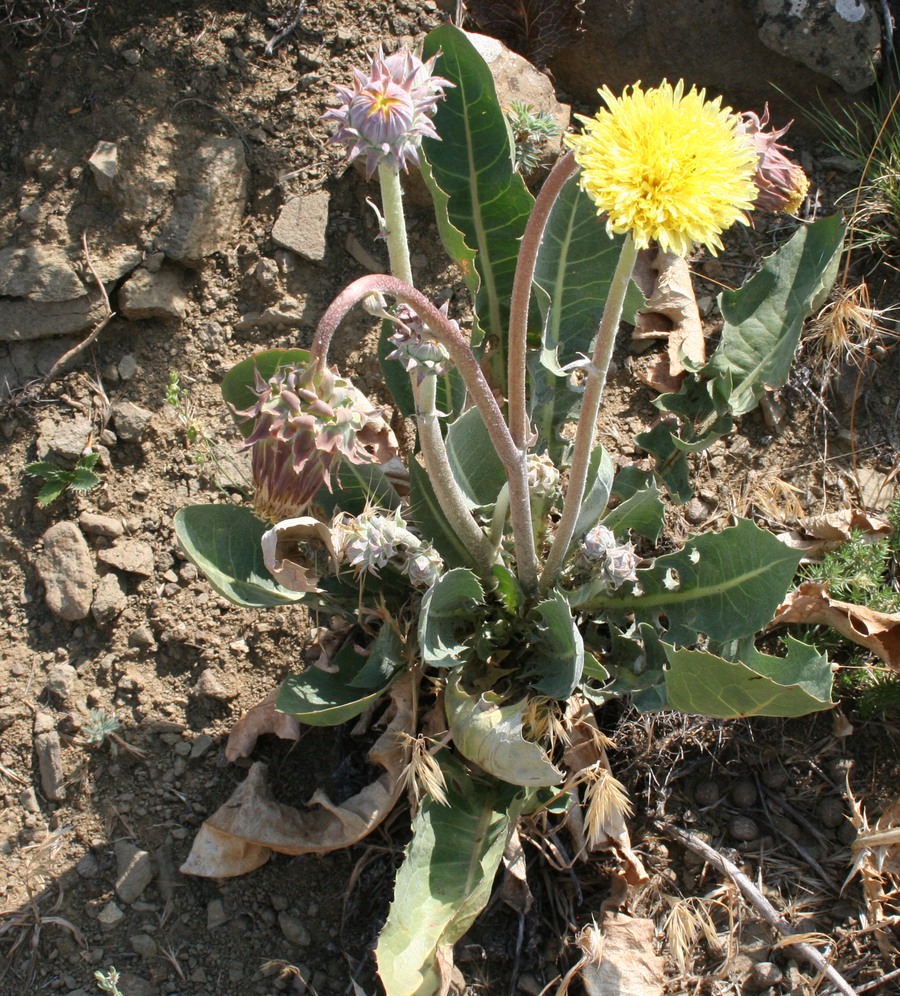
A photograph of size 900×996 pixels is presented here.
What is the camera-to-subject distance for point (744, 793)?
2789mm

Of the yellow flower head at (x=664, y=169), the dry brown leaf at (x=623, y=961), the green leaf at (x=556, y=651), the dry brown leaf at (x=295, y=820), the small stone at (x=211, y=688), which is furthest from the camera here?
the small stone at (x=211, y=688)

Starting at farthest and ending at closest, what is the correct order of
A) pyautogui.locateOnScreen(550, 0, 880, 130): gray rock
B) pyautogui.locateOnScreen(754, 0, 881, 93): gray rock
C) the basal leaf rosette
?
pyautogui.locateOnScreen(550, 0, 880, 130): gray rock, pyautogui.locateOnScreen(754, 0, 881, 93): gray rock, the basal leaf rosette

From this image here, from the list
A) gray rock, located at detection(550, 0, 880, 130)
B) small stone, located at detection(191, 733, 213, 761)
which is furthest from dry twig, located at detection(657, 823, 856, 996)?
gray rock, located at detection(550, 0, 880, 130)

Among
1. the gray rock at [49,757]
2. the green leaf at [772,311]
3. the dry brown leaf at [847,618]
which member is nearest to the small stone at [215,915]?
the gray rock at [49,757]

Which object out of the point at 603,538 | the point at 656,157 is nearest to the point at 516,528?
the point at 603,538

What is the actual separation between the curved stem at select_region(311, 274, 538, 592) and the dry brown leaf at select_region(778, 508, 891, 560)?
1.08m

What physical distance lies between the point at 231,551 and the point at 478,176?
49.2 inches

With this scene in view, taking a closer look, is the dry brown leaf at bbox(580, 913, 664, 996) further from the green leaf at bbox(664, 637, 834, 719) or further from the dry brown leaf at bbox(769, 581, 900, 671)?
the dry brown leaf at bbox(769, 581, 900, 671)

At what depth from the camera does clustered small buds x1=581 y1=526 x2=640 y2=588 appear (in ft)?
7.89

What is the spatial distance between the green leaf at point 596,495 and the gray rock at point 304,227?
136 cm

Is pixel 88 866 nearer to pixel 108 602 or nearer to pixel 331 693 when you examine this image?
pixel 108 602

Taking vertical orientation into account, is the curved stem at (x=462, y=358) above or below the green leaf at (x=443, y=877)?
above

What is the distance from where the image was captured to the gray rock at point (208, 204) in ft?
10.9

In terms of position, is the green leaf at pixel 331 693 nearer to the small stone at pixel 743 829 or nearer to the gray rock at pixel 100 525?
the gray rock at pixel 100 525
